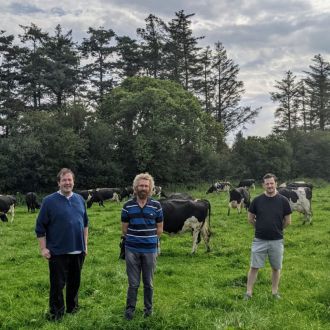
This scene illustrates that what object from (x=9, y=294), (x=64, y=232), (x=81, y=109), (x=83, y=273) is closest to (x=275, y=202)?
(x=64, y=232)

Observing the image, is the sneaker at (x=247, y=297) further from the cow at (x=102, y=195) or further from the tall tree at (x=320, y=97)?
the tall tree at (x=320, y=97)

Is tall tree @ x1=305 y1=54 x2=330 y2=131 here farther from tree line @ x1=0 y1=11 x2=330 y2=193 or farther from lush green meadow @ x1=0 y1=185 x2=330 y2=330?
lush green meadow @ x1=0 y1=185 x2=330 y2=330

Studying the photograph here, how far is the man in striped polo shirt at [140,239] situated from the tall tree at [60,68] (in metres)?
43.0

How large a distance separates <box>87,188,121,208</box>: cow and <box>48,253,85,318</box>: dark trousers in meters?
21.8

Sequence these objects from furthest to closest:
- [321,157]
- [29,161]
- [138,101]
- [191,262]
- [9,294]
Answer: [321,157]
[138,101]
[29,161]
[191,262]
[9,294]

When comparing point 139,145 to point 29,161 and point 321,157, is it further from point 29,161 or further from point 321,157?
point 321,157

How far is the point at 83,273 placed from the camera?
10125 millimetres

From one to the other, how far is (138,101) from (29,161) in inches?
403

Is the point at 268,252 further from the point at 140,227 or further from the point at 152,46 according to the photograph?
the point at 152,46

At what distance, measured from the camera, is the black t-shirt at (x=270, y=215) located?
7949 mm

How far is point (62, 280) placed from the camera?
6883 mm

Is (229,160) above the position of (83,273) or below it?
above

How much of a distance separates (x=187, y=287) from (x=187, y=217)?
4.12 meters

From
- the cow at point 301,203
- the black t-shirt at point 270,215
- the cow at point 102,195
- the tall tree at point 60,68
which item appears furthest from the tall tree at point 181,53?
the black t-shirt at point 270,215
